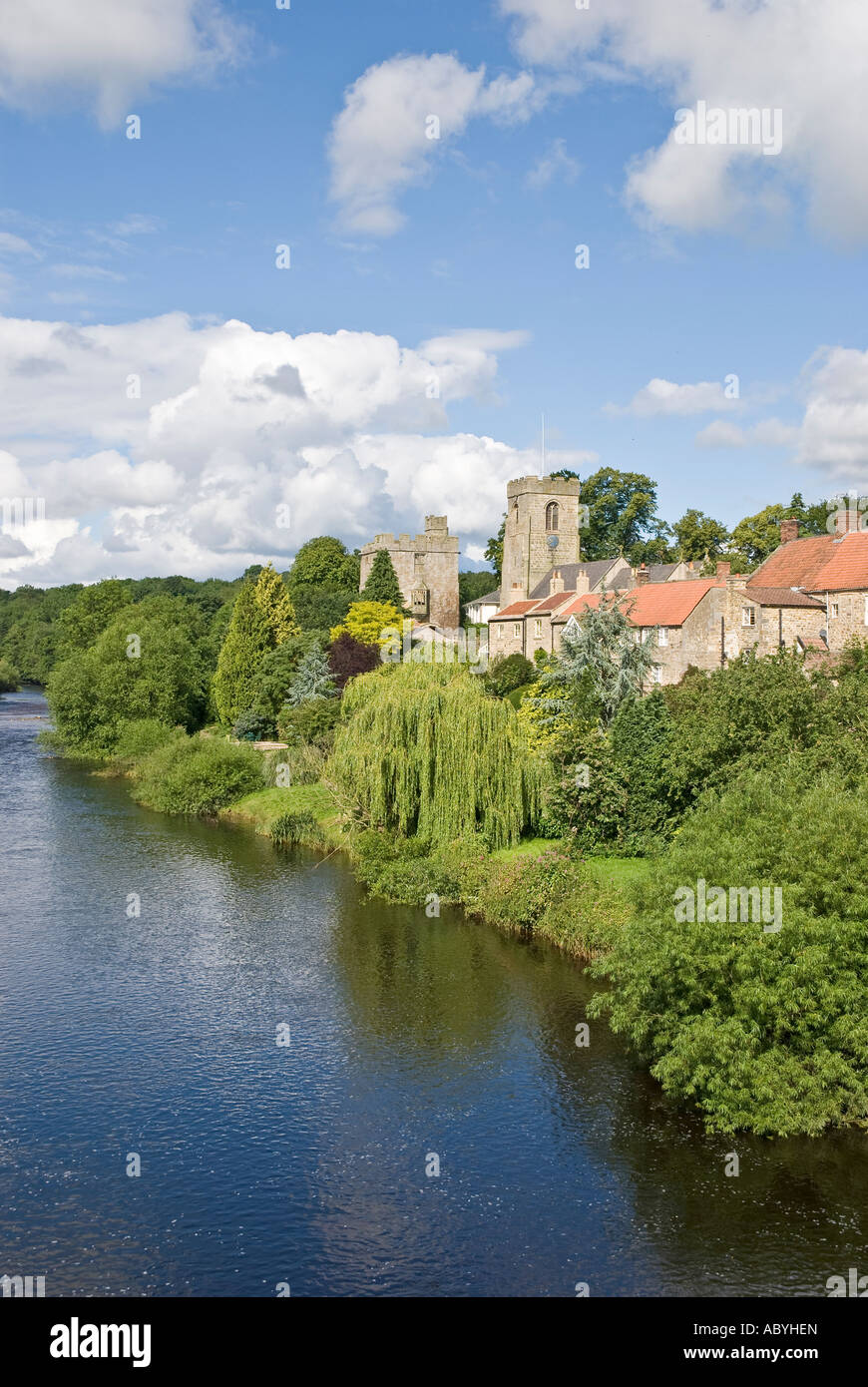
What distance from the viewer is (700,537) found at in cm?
7619

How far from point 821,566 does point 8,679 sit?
84305mm

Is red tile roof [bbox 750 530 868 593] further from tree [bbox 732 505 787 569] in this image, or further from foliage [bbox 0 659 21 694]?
foliage [bbox 0 659 21 694]

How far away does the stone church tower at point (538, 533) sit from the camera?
2677 inches

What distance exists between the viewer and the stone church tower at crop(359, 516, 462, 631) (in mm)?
79938

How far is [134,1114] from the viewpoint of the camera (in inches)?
667

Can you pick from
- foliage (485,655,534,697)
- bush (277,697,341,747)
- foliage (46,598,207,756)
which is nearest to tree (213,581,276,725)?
foliage (46,598,207,756)

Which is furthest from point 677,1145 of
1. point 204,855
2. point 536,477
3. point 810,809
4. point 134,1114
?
point 536,477

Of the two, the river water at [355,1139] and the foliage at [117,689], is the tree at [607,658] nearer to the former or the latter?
the river water at [355,1139]

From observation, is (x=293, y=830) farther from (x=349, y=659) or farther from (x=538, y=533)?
(x=538, y=533)

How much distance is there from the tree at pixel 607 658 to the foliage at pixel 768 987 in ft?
56.1

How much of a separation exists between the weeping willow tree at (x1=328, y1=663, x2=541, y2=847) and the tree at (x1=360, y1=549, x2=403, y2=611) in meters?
42.5
